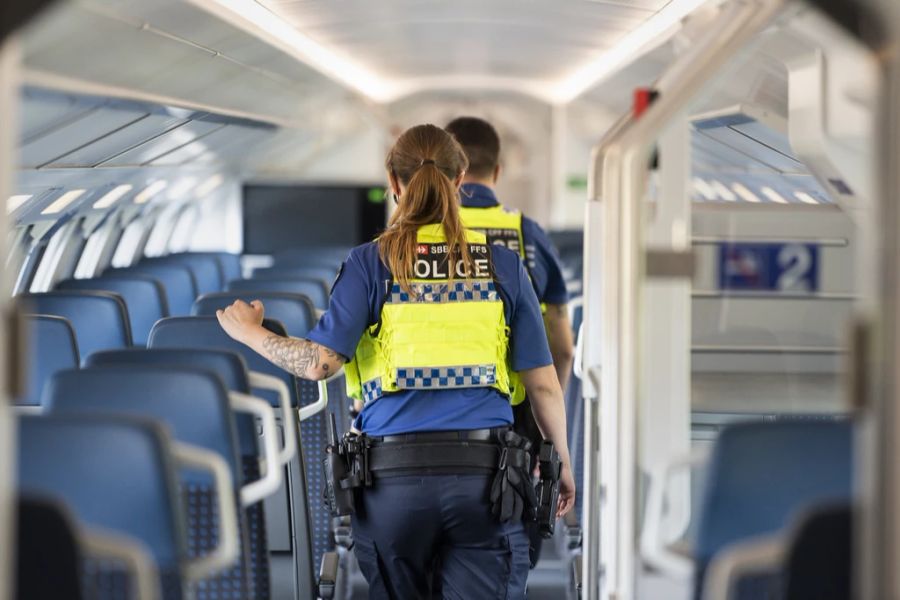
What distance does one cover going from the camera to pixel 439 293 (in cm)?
382

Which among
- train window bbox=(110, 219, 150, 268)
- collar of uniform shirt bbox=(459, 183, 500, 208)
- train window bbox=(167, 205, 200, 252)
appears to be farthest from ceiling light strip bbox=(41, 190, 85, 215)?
train window bbox=(167, 205, 200, 252)

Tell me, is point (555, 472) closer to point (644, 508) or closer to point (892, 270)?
point (644, 508)

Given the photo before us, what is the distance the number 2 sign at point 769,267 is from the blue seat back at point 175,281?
635 cm


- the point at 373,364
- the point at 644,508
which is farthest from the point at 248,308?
the point at 644,508

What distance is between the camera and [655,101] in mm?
3176

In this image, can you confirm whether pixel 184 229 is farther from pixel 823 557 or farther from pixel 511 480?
pixel 823 557

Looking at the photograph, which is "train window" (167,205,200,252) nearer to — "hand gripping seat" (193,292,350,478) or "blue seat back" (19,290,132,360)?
"blue seat back" (19,290,132,360)

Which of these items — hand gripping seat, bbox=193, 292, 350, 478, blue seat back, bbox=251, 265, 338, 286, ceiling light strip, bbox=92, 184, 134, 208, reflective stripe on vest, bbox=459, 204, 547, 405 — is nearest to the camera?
reflective stripe on vest, bbox=459, 204, 547, 405

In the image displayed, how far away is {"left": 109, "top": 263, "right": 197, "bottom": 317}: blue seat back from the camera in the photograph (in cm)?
908

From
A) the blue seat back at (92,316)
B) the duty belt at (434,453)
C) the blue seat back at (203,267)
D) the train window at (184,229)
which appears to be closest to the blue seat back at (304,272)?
the blue seat back at (203,267)

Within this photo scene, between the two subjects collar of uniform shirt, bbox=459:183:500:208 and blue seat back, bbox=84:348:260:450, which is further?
collar of uniform shirt, bbox=459:183:500:208

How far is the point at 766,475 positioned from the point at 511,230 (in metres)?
2.43

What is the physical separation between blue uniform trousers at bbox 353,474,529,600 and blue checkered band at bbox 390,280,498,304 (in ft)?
1.62

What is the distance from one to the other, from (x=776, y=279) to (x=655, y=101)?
1.67ft
